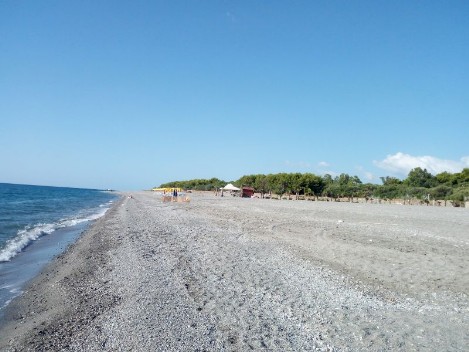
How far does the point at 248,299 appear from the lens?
5.98m

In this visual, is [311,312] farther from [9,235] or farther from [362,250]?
[9,235]

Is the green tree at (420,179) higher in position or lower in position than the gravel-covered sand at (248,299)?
higher

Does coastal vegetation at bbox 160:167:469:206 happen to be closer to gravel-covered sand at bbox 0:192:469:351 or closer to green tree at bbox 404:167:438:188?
green tree at bbox 404:167:438:188

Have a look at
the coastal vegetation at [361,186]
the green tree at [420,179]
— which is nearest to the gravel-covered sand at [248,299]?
the coastal vegetation at [361,186]

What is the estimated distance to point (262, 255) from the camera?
961cm

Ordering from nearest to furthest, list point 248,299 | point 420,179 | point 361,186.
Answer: point 248,299
point 361,186
point 420,179

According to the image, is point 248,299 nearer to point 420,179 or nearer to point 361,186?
point 361,186

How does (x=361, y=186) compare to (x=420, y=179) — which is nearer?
(x=361, y=186)

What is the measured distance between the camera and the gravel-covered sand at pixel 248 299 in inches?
177

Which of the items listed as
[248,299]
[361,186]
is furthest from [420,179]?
[248,299]

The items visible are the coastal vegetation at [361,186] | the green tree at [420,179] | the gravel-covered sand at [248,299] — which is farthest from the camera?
the green tree at [420,179]

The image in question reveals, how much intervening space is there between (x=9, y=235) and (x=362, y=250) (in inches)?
575

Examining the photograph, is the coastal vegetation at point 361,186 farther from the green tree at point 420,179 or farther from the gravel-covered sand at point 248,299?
the gravel-covered sand at point 248,299

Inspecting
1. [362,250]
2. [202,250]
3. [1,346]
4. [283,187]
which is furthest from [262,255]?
[283,187]
